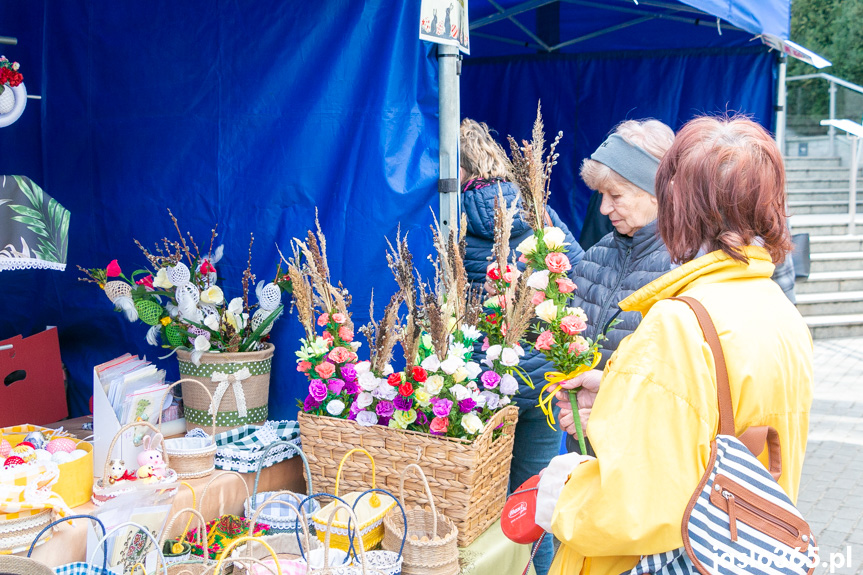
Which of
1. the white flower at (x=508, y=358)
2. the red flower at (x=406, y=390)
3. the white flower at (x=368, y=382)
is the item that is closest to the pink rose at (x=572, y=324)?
the white flower at (x=508, y=358)

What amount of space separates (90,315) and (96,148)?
75cm

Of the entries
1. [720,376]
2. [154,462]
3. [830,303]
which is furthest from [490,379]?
[830,303]

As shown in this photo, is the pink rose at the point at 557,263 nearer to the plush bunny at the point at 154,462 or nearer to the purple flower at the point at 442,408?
the purple flower at the point at 442,408

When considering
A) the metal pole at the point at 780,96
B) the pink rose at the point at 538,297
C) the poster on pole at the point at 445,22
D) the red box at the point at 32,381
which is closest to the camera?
the pink rose at the point at 538,297

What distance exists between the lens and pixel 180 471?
7.56ft

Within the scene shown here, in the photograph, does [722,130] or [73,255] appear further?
[73,255]

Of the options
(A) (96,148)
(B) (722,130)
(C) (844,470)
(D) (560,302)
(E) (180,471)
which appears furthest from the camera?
(C) (844,470)

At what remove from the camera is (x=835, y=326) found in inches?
308

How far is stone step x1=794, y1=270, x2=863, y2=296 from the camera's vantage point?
8219 millimetres

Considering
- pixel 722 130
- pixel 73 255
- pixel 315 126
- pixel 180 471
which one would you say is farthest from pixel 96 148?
pixel 722 130

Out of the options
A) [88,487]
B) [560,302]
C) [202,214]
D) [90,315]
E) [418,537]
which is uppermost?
[202,214]

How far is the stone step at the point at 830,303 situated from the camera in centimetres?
796

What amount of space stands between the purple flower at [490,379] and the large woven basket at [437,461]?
0.09 metres

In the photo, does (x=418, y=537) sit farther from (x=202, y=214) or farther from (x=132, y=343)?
(x=132, y=343)
